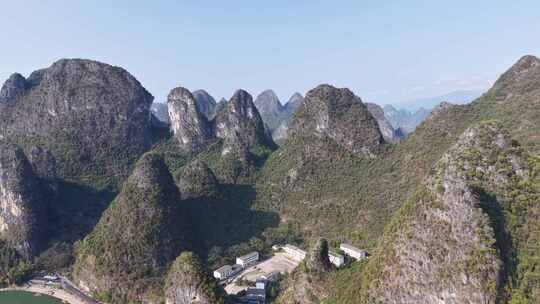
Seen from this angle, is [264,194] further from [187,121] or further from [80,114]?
[80,114]

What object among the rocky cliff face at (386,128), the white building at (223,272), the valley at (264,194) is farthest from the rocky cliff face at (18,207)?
the rocky cliff face at (386,128)

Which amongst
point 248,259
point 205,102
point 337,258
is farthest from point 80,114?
point 205,102

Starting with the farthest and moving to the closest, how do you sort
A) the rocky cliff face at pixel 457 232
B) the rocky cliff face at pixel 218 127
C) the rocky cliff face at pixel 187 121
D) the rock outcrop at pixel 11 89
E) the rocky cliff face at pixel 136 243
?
1. the rocky cliff face at pixel 187 121
2. the rocky cliff face at pixel 218 127
3. the rock outcrop at pixel 11 89
4. the rocky cliff face at pixel 136 243
5. the rocky cliff face at pixel 457 232

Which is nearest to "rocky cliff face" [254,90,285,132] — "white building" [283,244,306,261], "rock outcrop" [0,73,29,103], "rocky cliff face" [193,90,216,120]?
"rocky cliff face" [193,90,216,120]

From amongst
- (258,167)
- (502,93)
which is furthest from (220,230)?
(502,93)

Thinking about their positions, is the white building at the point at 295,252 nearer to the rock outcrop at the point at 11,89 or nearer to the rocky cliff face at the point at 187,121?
the rocky cliff face at the point at 187,121

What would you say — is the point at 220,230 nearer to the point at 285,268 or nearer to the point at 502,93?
the point at 285,268
